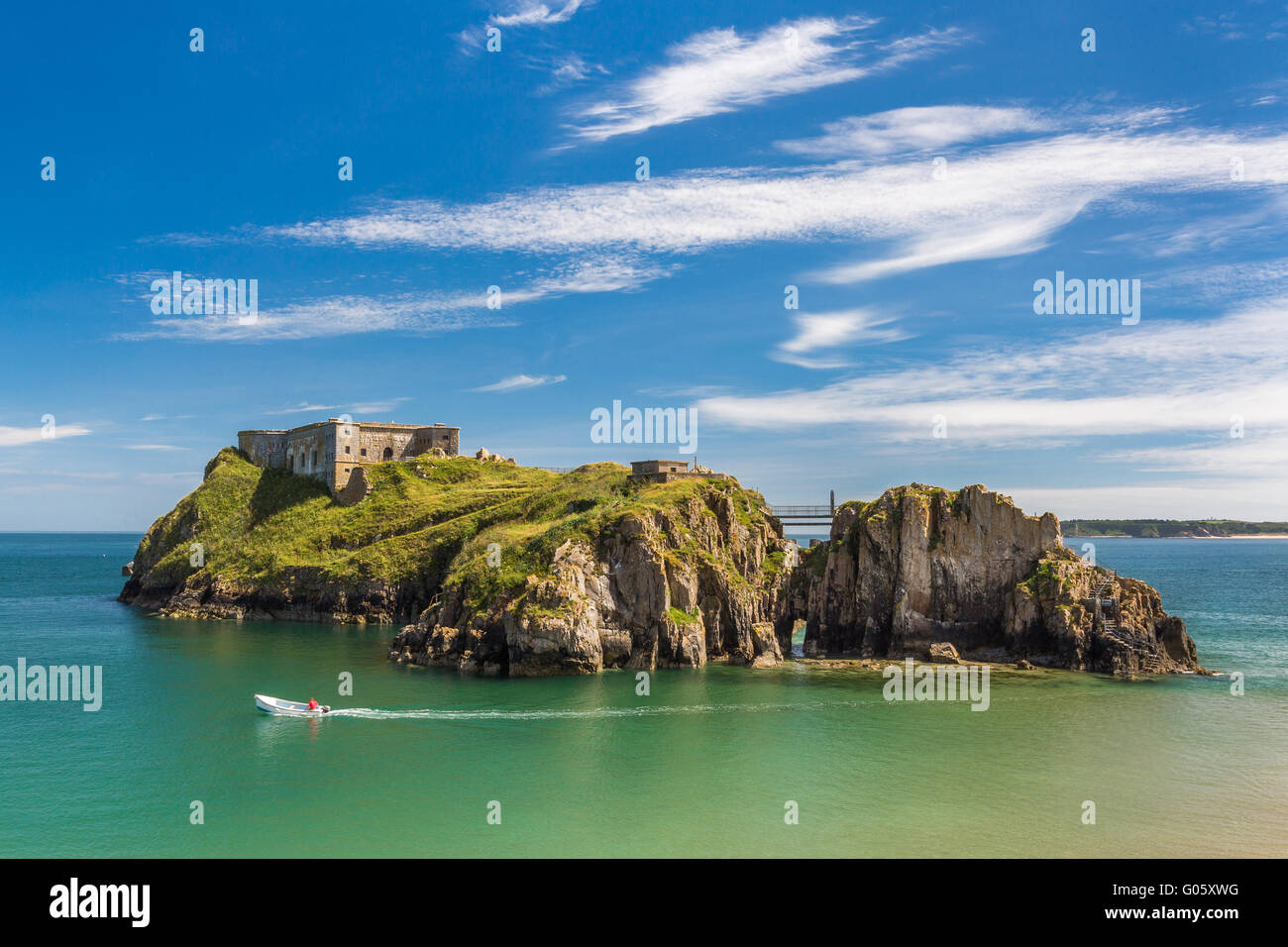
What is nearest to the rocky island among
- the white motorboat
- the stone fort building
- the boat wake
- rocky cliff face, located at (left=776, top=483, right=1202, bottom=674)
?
rocky cliff face, located at (left=776, top=483, right=1202, bottom=674)

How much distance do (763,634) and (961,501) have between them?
19682 mm

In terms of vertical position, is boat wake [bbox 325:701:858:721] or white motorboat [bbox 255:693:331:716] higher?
white motorboat [bbox 255:693:331:716]

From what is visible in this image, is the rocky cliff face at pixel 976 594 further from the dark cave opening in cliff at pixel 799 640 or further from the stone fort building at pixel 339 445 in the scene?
the stone fort building at pixel 339 445

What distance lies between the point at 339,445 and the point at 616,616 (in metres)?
71.9

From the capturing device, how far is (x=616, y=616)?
218ft

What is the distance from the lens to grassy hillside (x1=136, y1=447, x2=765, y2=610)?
267ft

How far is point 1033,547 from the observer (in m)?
68.2

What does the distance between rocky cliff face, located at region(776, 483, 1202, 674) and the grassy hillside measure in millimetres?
13395

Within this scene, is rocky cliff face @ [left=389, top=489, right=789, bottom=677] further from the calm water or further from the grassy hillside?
the grassy hillside

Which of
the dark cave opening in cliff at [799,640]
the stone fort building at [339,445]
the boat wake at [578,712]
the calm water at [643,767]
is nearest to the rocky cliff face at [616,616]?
the calm water at [643,767]

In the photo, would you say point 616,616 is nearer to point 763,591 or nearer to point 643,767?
point 763,591

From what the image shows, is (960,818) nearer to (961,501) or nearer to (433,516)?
(961,501)

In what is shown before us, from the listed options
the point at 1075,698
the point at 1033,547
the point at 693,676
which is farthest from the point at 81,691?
the point at 1033,547
